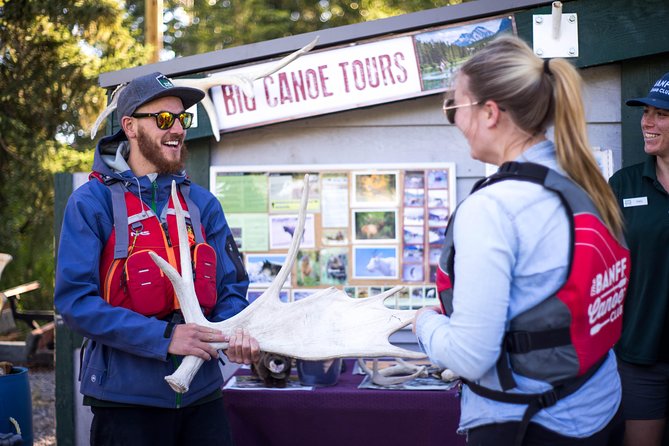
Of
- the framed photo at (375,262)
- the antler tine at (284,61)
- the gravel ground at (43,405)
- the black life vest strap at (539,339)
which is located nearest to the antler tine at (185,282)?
the black life vest strap at (539,339)

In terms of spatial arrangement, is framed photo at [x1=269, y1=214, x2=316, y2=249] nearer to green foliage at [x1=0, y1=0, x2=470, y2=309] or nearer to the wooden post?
the wooden post

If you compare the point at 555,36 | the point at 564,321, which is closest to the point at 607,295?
the point at 564,321

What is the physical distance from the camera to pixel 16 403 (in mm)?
4027

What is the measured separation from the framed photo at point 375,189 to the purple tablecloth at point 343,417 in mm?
1123

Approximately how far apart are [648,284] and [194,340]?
2079 mm

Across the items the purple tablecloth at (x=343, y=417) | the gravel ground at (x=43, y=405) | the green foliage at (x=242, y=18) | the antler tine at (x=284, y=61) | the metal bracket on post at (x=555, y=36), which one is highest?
the green foliage at (x=242, y=18)

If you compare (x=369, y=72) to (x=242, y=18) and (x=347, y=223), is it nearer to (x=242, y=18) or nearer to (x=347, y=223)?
(x=347, y=223)

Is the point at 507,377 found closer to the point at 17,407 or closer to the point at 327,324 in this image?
the point at 327,324

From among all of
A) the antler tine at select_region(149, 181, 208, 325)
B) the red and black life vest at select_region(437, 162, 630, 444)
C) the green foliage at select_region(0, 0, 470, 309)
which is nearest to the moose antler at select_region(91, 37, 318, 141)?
the antler tine at select_region(149, 181, 208, 325)

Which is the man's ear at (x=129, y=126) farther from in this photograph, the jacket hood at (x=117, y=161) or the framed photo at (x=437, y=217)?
the framed photo at (x=437, y=217)

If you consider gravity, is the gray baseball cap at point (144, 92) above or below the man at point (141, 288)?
above

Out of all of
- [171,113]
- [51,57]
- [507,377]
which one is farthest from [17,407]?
[51,57]

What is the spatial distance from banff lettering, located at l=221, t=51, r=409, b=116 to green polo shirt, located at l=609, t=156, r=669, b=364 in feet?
5.02

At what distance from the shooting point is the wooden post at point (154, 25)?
1074cm
